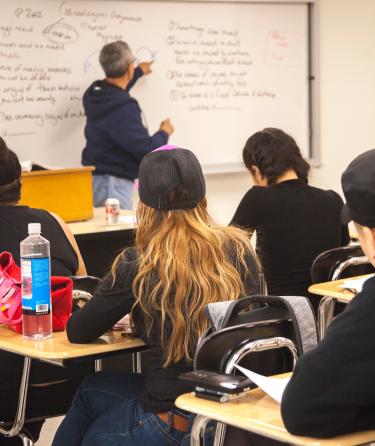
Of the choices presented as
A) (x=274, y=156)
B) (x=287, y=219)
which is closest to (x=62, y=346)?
(x=287, y=219)

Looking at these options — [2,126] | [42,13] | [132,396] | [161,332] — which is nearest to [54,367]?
[132,396]

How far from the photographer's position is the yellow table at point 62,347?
2.46m

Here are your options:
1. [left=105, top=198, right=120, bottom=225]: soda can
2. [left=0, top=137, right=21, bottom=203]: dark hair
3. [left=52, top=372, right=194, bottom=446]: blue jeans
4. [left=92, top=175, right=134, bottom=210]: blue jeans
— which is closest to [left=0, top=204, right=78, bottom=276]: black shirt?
[left=0, top=137, right=21, bottom=203]: dark hair

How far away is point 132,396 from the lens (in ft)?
8.75

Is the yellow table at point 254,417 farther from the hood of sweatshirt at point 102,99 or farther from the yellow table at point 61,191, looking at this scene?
the hood of sweatshirt at point 102,99

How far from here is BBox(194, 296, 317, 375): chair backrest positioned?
6.86ft

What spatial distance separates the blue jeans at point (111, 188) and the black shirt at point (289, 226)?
7.19 ft

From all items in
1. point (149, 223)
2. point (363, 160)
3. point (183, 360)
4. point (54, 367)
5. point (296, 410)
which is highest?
point (363, 160)

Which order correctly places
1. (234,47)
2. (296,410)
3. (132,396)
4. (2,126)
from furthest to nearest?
(234,47), (2,126), (132,396), (296,410)

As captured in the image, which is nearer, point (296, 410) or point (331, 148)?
point (296, 410)

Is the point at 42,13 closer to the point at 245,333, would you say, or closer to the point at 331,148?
the point at 331,148

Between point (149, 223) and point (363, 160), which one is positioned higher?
point (363, 160)

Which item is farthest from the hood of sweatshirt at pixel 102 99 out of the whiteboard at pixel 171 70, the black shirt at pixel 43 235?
the black shirt at pixel 43 235

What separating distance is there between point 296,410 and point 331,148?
595 cm
